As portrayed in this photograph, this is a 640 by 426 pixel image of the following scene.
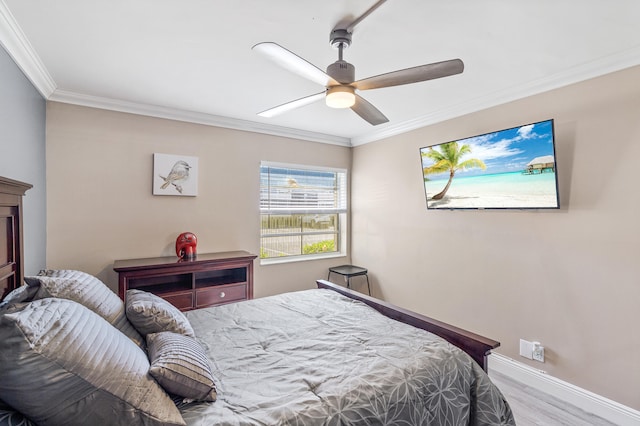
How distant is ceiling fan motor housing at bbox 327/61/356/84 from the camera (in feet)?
5.83

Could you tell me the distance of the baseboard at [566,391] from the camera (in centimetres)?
211

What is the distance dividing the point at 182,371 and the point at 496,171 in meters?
2.68

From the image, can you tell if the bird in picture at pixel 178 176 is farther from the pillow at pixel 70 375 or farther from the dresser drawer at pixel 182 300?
the pillow at pixel 70 375

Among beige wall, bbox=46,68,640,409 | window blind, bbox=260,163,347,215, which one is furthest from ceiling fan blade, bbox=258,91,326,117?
window blind, bbox=260,163,347,215

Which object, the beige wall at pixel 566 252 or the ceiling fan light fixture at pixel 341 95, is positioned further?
the beige wall at pixel 566 252

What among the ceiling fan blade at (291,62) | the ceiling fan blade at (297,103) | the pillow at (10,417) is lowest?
the pillow at (10,417)

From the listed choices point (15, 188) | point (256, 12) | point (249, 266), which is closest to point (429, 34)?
point (256, 12)

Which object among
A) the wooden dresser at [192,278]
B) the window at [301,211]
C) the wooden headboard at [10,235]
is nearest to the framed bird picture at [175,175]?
the wooden dresser at [192,278]

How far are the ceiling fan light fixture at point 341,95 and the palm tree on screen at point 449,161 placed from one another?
1.48 meters

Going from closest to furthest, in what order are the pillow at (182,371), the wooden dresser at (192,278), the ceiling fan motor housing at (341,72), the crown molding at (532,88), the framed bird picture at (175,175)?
the pillow at (182,371) < the ceiling fan motor housing at (341,72) < the crown molding at (532,88) < the wooden dresser at (192,278) < the framed bird picture at (175,175)

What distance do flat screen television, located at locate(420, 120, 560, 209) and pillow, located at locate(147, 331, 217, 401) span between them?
2561mm

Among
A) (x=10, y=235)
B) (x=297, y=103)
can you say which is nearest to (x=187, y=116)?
(x=297, y=103)

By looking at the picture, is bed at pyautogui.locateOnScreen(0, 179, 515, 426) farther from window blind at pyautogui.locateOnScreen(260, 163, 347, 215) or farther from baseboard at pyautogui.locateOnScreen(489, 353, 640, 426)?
window blind at pyautogui.locateOnScreen(260, 163, 347, 215)

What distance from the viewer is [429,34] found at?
73.1 inches
